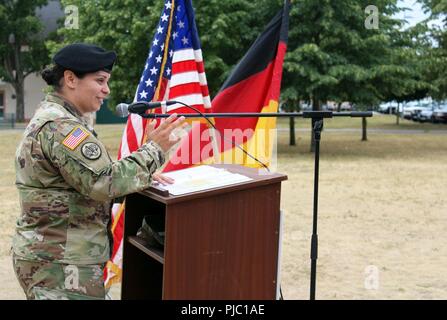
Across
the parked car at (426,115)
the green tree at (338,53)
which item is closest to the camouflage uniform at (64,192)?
the green tree at (338,53)

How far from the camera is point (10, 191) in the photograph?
428 inches

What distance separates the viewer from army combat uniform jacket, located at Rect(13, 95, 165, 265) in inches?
87.3

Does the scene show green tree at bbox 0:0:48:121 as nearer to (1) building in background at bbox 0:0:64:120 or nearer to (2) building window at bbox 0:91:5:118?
(1) building in background at bbox 0:0:64:120

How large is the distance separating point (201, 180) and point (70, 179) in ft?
1.82

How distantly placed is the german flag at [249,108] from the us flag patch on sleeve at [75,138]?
2.16 metres

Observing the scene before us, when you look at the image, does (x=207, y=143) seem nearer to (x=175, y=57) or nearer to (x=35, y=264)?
(x=175, y=57)

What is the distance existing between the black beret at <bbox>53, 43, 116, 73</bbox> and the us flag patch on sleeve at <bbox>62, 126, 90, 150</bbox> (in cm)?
26

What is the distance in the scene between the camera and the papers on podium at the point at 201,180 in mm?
2343

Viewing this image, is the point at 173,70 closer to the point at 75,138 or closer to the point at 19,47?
the point at 75,138

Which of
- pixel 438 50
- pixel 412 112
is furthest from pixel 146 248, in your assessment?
pixel 412 112

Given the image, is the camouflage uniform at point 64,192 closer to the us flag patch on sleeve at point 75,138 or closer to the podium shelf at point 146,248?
the us flag patch on sleeve at point 75,138

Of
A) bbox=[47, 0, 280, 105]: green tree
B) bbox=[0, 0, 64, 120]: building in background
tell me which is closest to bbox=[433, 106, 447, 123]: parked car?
bbox=[47, 0, 280, 105]: green tree

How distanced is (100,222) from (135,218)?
0.51 m

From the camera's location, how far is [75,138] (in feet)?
7.31
